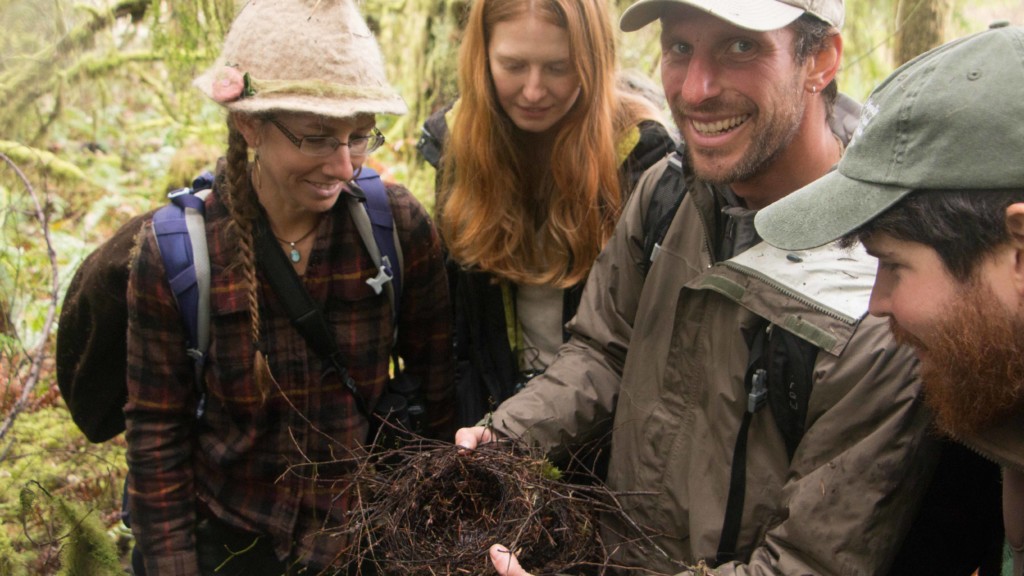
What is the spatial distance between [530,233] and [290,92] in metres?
1.38

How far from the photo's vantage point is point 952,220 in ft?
Result: 5.79

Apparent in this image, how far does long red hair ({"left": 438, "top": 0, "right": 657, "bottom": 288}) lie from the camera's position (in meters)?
3.60

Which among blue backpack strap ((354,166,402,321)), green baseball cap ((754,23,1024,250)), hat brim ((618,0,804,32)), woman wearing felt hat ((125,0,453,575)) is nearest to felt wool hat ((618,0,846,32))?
hat brim ((618,0,804,32))

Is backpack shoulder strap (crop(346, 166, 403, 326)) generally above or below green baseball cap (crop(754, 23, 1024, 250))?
below

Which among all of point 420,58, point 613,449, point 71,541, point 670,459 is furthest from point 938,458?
point 420,58

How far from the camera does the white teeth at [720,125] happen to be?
2639mm

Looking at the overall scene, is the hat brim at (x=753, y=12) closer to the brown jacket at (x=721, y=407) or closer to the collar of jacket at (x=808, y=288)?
the brown jacket at (x=721, y=407)

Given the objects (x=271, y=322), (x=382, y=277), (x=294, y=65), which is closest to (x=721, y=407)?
(x=382, y=277)

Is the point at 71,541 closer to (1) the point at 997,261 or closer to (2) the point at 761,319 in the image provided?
(2) the point at 761,319

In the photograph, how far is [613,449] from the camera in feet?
9.54

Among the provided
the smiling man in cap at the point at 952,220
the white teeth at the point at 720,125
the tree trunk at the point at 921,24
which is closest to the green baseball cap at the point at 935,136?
the smiling man in cap at the point at 952,220

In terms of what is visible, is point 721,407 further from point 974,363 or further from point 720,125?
point 720,125

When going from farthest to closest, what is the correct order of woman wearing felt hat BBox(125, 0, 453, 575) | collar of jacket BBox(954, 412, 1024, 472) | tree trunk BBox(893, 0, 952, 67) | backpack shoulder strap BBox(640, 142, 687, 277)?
tree trunk BBox(893, 0, 952, 67), woman wearing felt hat BBox(125, 0, 453, 575), backpack shoulder strap BBox(640, 142, 687, 277), collar of jacket BBox(954, 412, 1024, 472)

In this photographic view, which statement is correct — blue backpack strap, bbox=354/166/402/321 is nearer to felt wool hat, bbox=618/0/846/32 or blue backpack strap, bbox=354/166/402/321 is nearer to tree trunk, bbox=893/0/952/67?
felt wool hat, bbox=618/0/846/32
